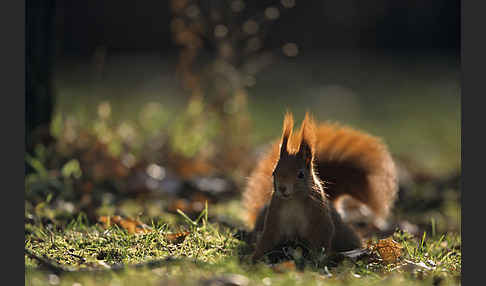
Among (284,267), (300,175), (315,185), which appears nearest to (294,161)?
(300,175)

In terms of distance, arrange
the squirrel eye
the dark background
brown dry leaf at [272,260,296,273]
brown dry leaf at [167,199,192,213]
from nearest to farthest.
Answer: brown dry leaf at [272,260,296,273] → the squirrel eye → brown dry leaf at [167,199,192,213] → the dark background

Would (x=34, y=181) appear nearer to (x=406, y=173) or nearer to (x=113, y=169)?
(x=113, y=169)

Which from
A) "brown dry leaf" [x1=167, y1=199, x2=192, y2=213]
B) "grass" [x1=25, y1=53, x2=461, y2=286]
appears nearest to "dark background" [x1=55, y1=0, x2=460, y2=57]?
"grass" [x1=25, y1=53, x2=461, y2=286]

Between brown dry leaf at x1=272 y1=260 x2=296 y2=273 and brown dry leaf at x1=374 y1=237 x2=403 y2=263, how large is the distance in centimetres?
45

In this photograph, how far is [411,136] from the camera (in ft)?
22.8

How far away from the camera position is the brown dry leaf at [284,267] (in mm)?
2520

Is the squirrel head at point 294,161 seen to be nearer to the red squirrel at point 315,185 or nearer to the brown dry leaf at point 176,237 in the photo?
the red squirrel at point 315,185

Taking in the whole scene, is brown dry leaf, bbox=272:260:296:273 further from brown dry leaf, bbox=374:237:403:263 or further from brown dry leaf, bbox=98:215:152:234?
brown dry leaf, bbox=98:215:152:234

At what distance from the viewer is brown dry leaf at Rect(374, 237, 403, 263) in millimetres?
2705

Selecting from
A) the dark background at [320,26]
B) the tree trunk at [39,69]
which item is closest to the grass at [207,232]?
the tree trunk at [39,69]

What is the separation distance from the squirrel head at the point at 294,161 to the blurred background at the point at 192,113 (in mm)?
1322

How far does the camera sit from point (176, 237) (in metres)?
2.93

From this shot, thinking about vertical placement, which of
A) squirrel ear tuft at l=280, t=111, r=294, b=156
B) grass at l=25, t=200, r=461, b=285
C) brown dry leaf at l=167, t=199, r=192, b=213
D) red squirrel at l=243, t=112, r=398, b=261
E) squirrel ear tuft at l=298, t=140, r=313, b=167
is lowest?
brown dry leaf at l=167, t=199, r=192, b=213

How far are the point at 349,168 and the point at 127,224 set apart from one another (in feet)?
4.24
